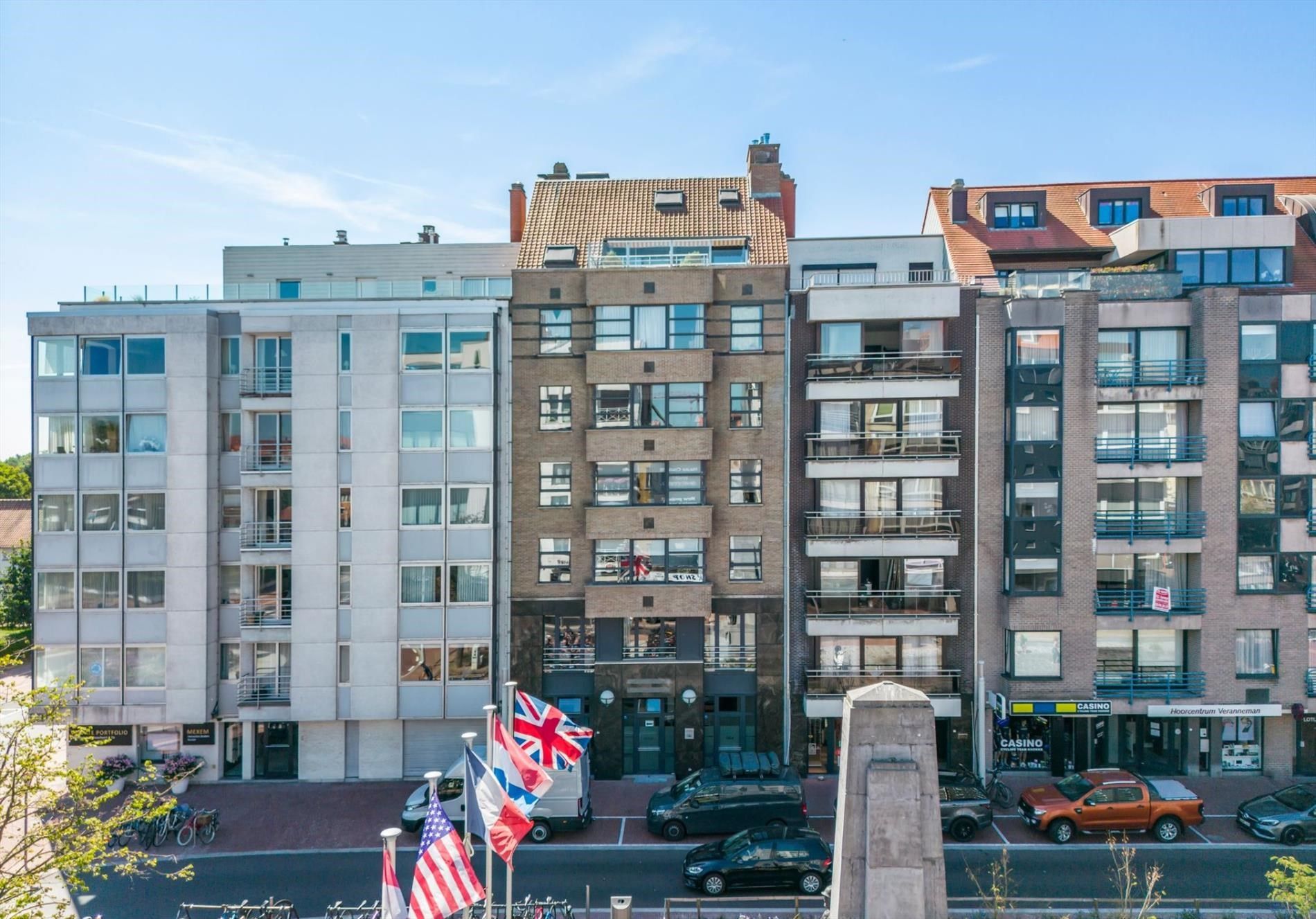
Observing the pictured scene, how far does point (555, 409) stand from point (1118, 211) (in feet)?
82.5

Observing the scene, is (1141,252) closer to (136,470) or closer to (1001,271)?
(1001,271)

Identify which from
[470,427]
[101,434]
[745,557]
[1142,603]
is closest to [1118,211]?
[1142,603]

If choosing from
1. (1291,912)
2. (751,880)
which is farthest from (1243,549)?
(751,880)

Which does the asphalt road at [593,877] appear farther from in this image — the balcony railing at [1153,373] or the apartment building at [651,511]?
the balcony railing at [1153,373]

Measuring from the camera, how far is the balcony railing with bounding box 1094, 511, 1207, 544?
3033 cm

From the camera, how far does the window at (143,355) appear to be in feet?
101

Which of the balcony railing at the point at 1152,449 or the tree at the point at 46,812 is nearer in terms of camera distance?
the tree at the point at 46,812

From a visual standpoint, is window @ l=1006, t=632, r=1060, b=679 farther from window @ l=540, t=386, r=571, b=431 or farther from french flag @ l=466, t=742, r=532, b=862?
french flag @ l=466, t=742, r=532, b=862

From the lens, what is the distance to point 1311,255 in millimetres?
33344

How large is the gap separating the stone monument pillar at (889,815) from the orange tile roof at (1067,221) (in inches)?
883

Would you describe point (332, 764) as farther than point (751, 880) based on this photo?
Yes

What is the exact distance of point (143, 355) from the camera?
3067cm

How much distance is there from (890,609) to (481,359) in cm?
1745

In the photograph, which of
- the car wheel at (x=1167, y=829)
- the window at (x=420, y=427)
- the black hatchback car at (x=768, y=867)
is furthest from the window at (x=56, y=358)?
→ the car wheel at (x=1167, y=829)
